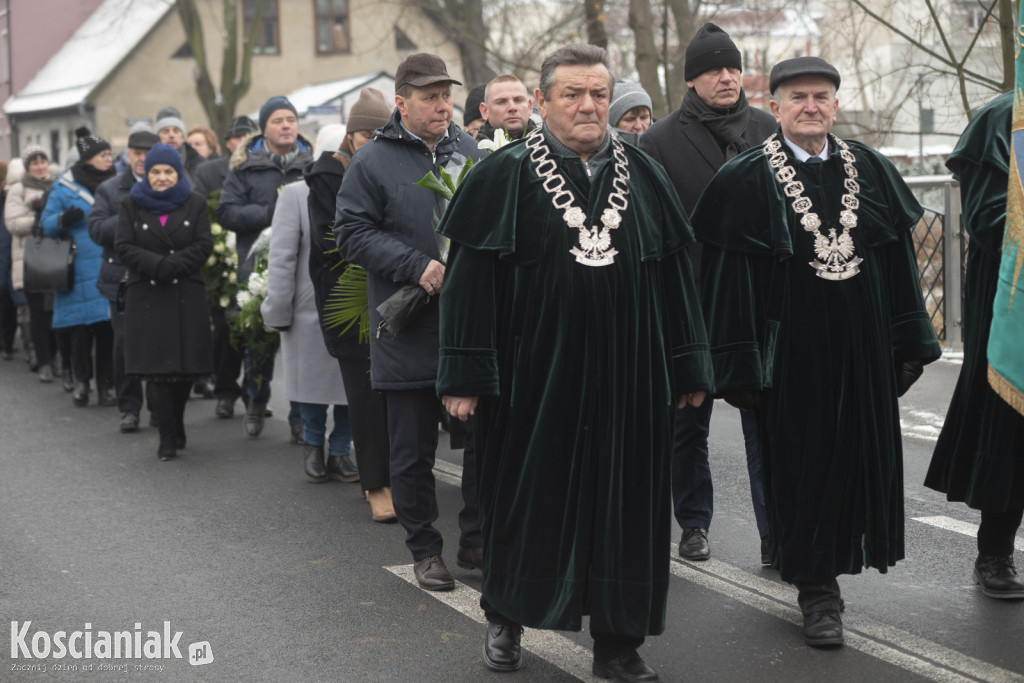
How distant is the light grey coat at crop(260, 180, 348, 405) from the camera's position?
8352 mm

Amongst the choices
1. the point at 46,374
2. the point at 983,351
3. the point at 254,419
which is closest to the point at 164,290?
the point at 254,419

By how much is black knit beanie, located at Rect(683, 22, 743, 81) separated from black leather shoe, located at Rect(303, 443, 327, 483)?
3418mm

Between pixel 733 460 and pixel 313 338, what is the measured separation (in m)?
2.69

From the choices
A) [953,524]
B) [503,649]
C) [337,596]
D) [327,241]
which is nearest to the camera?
[503,649]

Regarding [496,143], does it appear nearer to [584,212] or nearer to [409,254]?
[409,254]

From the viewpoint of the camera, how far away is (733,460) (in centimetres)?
881

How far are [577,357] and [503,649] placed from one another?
1.09 m

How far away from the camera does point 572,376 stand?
15.5 feet

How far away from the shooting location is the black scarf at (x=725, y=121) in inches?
257

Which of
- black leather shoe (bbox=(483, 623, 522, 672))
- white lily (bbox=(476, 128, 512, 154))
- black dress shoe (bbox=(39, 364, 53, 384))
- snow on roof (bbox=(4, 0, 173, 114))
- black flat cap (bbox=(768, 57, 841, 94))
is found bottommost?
black dress shoe (bbox=(39, 364, 53, 384))

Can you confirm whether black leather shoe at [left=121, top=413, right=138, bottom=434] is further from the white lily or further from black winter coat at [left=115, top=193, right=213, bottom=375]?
the white lily

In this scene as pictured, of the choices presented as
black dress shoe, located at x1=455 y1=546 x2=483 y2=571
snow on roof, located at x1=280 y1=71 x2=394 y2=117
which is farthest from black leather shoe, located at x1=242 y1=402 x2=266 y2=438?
snow on roof, located at x1=280 y1=71 x2=394 y2=117

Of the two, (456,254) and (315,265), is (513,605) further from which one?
(315,265)

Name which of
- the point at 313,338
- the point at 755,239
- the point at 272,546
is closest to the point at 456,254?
the point at 755,239
